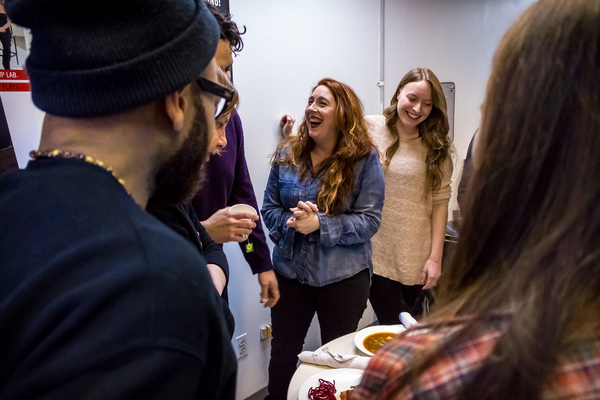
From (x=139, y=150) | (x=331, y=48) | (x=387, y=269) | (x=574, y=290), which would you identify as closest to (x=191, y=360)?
(x=139, y=150)

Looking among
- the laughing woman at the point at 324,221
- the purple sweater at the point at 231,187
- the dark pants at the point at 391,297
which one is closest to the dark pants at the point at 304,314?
the laughing woman at the point at 324,221

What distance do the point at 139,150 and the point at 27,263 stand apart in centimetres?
21

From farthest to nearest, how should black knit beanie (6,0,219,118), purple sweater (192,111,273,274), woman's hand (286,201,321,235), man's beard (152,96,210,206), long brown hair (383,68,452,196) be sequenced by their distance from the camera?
long brown hair (383,68,452,196) < woman's hand (286,201,321,235) < purple sweater (192,111,273,274) < man's beard (152,96,210,206) < black knit beanie (6,0,219,118)

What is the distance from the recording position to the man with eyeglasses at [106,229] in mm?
447

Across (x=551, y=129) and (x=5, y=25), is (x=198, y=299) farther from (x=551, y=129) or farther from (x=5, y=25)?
(x=5, y=25)

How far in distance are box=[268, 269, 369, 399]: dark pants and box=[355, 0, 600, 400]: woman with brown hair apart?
4.23 ft

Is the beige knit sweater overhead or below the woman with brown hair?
below

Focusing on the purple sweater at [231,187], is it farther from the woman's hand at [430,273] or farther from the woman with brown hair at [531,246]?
the woman with brown hair at [531,246]

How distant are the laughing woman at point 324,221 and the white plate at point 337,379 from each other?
1.95ft

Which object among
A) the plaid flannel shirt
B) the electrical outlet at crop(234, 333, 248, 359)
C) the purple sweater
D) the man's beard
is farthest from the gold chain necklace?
the electrical outlet at crop(234, 333, 248, 359)

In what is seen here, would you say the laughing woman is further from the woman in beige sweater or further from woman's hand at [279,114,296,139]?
woman's hand at [279,114,296,139]

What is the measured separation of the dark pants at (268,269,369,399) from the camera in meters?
1.83

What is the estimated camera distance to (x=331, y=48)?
2.68 metres

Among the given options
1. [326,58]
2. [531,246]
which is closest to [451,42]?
[326,58]
